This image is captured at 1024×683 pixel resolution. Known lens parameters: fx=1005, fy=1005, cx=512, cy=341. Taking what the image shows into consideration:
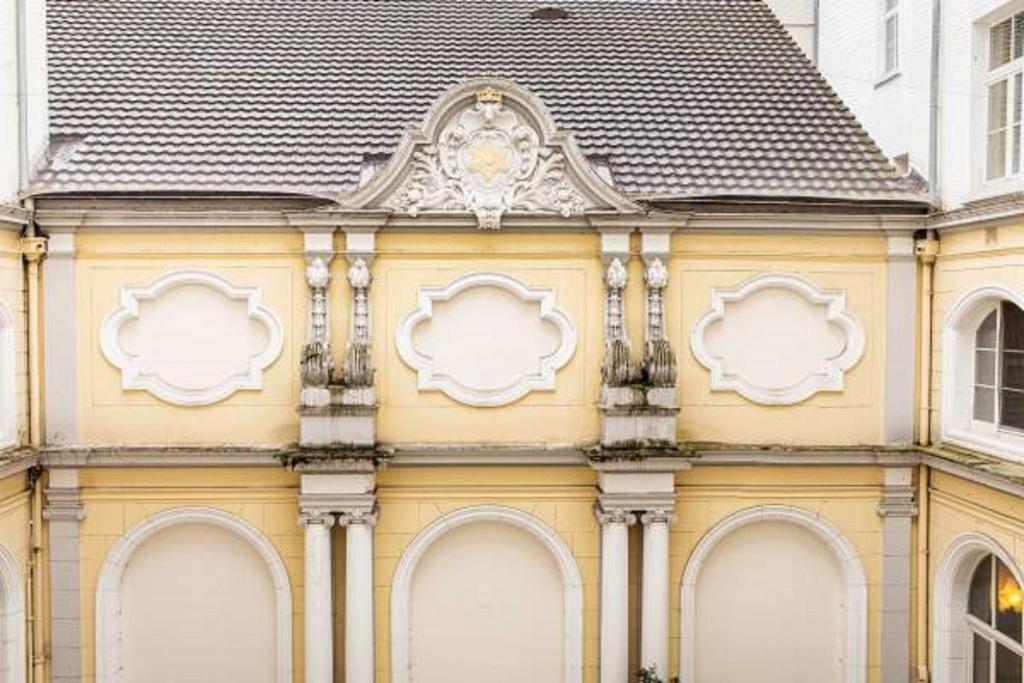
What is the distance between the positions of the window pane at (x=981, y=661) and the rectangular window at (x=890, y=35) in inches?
303

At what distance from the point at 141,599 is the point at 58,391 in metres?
2.93

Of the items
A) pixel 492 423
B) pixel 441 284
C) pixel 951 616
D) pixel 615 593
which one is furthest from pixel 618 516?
pixel 951 616

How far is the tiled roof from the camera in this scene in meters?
13.4

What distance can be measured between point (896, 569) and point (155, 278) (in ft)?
34.4

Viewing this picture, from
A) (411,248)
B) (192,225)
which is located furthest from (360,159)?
(192,225)

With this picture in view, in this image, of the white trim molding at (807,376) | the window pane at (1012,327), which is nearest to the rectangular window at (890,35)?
the white trim molding at (807,376)

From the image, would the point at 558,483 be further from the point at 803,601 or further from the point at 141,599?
the point at 141,599

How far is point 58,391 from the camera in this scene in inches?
510

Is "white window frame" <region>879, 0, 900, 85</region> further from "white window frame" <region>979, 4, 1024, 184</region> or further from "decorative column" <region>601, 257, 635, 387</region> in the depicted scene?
"decorative column" <region>601, 257, 635, 387</region>

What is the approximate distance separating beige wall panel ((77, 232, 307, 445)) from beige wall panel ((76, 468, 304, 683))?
0.46m

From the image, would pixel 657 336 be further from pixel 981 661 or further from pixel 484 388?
pixel 981 661

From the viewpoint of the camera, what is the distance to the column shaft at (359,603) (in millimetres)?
12773

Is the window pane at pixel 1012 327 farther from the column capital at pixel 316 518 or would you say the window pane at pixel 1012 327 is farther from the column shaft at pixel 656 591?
the column capital at pixel 316 518

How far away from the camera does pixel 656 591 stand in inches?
508
